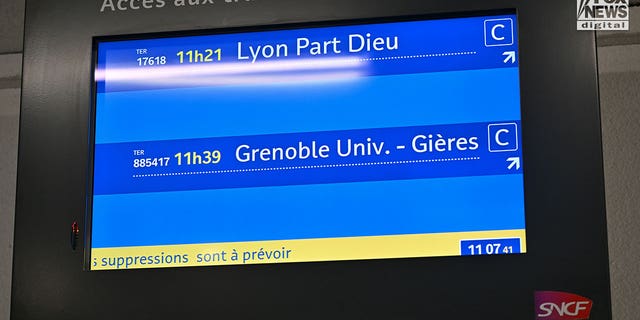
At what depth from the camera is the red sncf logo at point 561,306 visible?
2.82 feet

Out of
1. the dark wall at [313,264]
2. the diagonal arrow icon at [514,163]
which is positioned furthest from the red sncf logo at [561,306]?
the diagonal arrow icon at [514,163]

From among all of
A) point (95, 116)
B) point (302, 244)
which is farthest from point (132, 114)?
point (302, 244)

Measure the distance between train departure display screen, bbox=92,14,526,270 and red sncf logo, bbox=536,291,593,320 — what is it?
5cm

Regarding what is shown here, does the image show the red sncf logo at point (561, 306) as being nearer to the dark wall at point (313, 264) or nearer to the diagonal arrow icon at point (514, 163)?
the dark wall at point (313, 264)

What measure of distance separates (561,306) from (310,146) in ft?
0.98

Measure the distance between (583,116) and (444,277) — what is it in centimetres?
21

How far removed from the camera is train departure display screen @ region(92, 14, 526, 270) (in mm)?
921

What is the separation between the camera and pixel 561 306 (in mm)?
865

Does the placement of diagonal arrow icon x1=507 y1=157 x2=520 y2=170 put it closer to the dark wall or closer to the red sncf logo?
the dark wall

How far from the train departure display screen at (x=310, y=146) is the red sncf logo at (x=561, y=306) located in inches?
2.2

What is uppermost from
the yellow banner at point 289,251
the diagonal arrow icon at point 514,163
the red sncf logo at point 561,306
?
the diagonal arrow icon at point 514,163

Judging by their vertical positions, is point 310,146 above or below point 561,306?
above

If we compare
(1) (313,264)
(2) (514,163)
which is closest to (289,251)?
(1) (313,264)

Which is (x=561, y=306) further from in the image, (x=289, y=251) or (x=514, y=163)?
(x=289, y=251)
